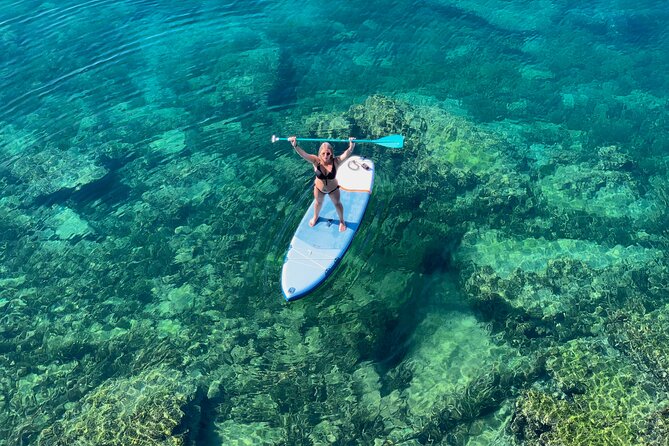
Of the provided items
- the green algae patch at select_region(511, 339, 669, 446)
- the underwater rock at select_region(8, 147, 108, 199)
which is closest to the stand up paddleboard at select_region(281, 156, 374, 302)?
the green algae patch at select_region(511, 339, 669, 446)

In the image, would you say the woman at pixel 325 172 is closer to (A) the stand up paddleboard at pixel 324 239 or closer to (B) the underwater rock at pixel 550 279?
(A) the stand up paddleboard at pixel 324 239

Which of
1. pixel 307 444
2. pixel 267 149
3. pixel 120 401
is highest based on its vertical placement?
pixel 267 149

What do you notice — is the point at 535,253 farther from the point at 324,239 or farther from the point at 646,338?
the point at 324,239

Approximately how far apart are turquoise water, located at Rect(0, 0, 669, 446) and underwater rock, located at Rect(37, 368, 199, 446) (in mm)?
41

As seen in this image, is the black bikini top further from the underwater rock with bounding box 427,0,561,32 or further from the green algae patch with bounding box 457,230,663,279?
the underwater rock with bounding box 427,0,561,32

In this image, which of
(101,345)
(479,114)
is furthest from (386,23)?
(101,345)

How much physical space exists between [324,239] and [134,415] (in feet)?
16.1

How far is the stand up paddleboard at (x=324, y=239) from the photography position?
954cm

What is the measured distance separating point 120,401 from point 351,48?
14.2 m

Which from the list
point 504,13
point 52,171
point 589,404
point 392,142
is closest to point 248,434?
Result: point 589,404

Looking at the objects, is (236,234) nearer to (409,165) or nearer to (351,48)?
(409,165)

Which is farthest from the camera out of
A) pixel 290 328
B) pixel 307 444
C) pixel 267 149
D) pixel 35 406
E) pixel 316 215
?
pixel 267 149

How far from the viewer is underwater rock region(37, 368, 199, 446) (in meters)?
7.88

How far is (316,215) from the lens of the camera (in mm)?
10391
